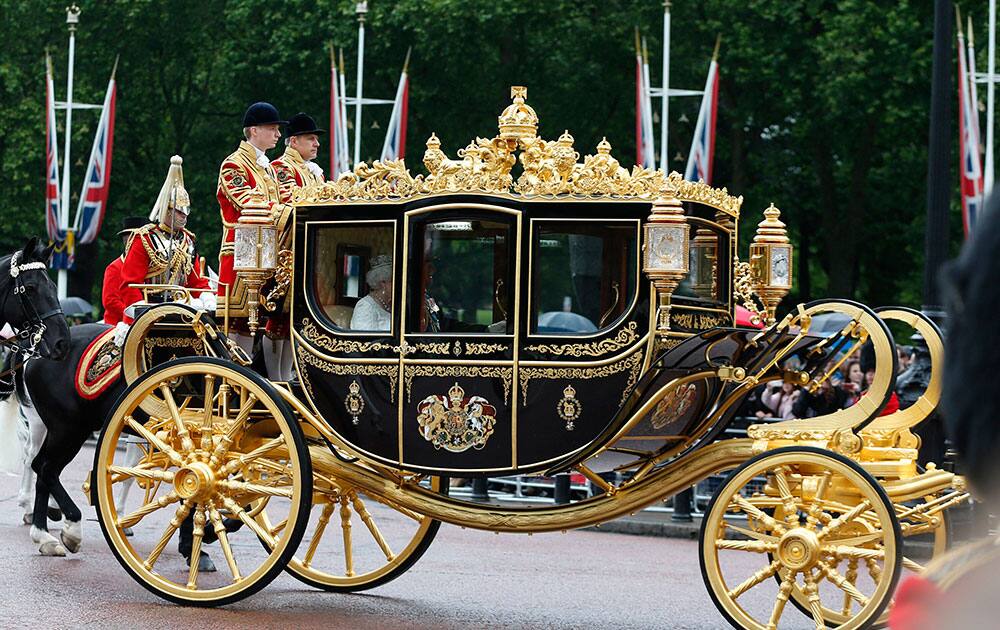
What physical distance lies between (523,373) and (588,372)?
0.33 metres

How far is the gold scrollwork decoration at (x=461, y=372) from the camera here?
768 centimetres

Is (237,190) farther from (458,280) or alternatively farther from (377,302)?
(458,280)

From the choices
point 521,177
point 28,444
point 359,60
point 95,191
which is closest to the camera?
point 521,177

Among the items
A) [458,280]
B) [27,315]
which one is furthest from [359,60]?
[458,280]

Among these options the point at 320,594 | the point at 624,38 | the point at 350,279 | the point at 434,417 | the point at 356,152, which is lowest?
the point at 320,594

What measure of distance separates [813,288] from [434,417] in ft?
97.7

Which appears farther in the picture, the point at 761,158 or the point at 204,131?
the point at 204,131

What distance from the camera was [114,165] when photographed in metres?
35.3

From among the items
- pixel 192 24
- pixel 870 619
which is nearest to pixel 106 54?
pixel 192 24

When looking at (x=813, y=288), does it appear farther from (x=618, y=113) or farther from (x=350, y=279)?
(x=350, y=279)

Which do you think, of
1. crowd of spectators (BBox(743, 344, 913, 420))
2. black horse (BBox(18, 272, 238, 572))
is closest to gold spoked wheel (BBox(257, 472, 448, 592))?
black horse (BBox(18, 272, 238, 572))

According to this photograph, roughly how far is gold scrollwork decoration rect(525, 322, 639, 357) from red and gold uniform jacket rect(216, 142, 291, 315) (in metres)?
2.01

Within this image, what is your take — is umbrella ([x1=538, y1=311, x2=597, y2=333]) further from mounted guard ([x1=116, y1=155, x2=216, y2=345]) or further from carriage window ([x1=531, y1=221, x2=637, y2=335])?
mounted guard ([x1=116, y1=155, x2=216, y2=345])

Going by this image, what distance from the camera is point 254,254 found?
8.25 metres
